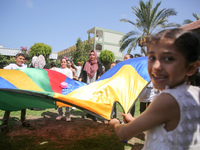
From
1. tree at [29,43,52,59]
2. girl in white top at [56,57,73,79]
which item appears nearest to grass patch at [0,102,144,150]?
girl in white top at [56,57,73,79]

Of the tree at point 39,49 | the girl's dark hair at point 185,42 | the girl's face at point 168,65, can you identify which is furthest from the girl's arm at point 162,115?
the tree at point 39,49

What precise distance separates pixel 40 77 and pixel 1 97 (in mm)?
1018

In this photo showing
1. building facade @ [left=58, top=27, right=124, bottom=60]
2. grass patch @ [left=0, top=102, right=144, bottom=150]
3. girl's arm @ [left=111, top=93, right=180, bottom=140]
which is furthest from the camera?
building facade @ [left=58, top=27, right=124, bottom=60]

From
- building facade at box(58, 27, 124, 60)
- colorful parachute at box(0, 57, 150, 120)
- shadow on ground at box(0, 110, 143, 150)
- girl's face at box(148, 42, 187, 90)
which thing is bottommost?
shadow on ground at box(0, 110, 143, 150)

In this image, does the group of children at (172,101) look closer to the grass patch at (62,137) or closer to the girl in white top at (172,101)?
the girl in white top at (172,101)

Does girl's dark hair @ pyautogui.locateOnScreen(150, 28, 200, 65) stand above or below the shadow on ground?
above

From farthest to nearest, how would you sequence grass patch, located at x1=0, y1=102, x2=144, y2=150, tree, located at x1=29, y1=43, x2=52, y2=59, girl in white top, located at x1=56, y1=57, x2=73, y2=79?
tree, located at x1=29, y1=43, x2=52, y2=59 < girl in white top, located at x1=56, y1=57, x2=73, y2=79 < grass patch, located at x1=0, y1=102, x2=144, y2=150

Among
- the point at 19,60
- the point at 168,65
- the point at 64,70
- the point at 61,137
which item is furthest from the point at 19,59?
the point at 168,65

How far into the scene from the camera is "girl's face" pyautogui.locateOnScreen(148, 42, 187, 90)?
0.72 metres

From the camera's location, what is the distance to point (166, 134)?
696 mm

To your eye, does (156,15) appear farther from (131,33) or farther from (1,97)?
(1,97)

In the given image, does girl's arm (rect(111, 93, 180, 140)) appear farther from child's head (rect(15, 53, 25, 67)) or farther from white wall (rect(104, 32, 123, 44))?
white wall (rect(104, 32, 123, 44))

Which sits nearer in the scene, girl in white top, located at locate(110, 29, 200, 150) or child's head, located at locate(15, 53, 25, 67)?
girl in white top, located at locate(110, 29, 200, 150)

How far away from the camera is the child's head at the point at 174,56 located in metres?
0.72
